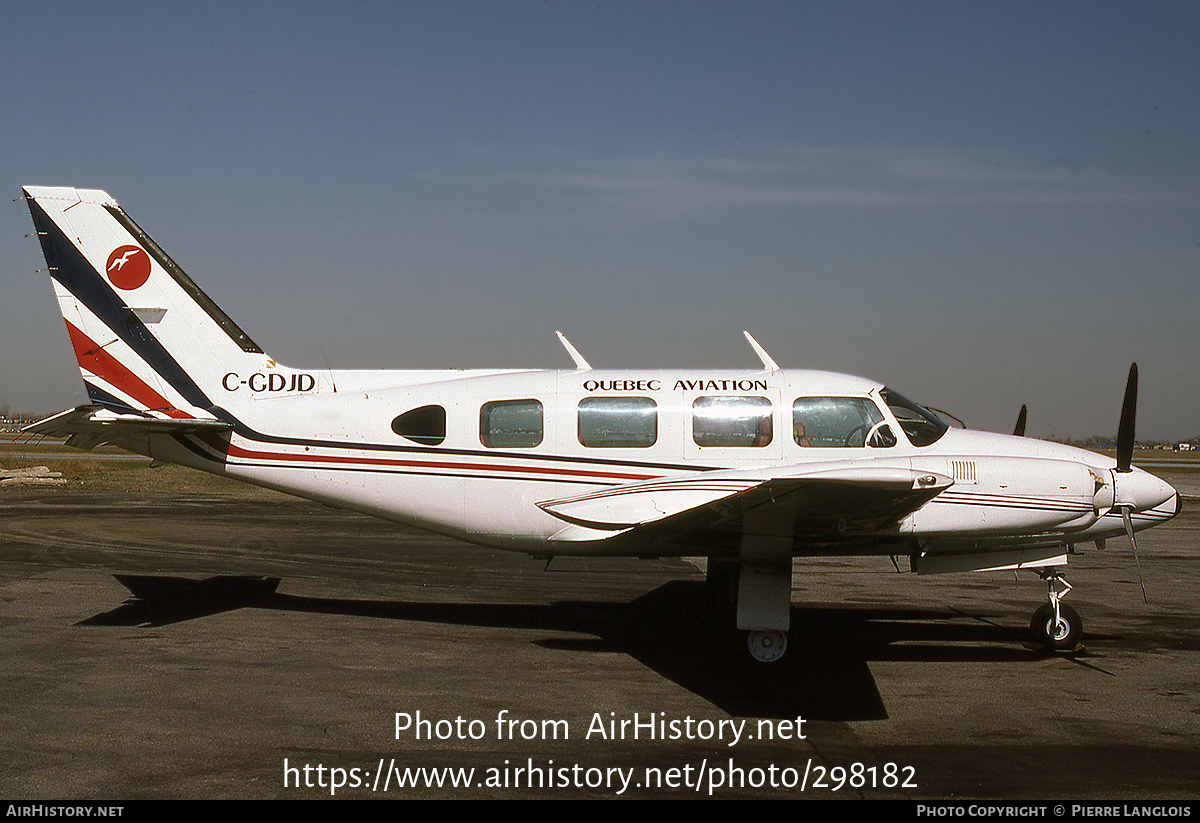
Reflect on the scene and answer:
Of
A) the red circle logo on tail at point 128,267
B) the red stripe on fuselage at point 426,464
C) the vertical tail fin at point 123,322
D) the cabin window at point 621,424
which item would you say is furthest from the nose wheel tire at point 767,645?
the red circle logo on tail at point 128,267

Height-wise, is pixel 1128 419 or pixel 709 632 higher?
pixel 1128 419

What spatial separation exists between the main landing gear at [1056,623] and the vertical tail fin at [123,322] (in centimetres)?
959

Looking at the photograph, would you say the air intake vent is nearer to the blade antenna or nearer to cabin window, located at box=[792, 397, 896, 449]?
Answer: cabin window, located at box=[792, 397, 896, 449]

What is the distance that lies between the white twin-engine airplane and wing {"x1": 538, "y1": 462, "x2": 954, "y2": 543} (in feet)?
0.12

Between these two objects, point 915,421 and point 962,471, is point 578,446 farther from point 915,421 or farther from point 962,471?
point 962,471

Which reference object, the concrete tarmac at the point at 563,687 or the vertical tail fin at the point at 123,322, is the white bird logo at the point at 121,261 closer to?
the vertical tail fin at the point at 123,322

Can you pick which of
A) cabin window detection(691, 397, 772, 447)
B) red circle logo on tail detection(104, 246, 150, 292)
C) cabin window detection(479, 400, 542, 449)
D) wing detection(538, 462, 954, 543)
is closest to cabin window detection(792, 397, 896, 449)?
cabin window detection(691, 397, 772, 447)

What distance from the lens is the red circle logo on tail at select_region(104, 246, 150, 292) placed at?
11.4 meters

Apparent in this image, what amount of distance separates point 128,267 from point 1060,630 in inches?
466

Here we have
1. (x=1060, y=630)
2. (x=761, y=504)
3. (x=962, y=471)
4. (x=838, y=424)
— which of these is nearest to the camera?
(x=761, y=504)

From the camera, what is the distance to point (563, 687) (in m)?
8.57

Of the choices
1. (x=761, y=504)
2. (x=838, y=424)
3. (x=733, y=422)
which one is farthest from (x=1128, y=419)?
(x=761, y=504)
